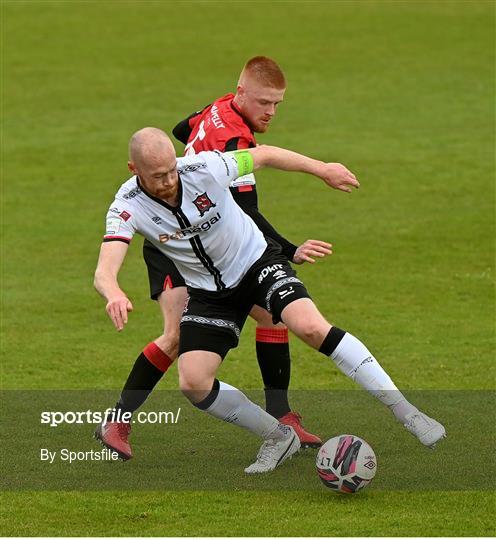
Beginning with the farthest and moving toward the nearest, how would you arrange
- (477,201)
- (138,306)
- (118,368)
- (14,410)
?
(477,201) → (138,306) → (118,368) → (14,410)

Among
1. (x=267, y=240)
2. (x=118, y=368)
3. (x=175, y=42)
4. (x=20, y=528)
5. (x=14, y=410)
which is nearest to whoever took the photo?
(x=20, y=528)

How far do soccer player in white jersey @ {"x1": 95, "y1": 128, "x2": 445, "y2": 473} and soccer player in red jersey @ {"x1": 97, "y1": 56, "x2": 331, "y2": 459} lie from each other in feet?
1.53

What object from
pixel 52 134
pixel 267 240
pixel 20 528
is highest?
pixel 267 240

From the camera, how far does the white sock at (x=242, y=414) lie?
→ 8297mm

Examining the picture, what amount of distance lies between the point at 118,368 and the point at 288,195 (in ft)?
26.5

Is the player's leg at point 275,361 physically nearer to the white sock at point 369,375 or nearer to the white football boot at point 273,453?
the white football boot at point 273,453

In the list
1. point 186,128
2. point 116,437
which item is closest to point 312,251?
point 186,128

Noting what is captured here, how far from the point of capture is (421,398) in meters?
10.3

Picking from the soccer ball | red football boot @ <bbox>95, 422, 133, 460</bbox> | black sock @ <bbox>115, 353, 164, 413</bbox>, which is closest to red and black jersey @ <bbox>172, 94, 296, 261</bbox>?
black sock @ <bbox>115, 353, 164, 413</bbox>

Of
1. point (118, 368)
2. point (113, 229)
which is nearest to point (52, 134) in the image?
point (118, 368)

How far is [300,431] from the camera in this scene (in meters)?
9.02

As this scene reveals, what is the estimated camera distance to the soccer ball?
7805mm

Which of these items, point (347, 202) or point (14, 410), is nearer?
point (14, 410)

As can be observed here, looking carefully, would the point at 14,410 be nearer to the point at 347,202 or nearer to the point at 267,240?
the point at 267,240
